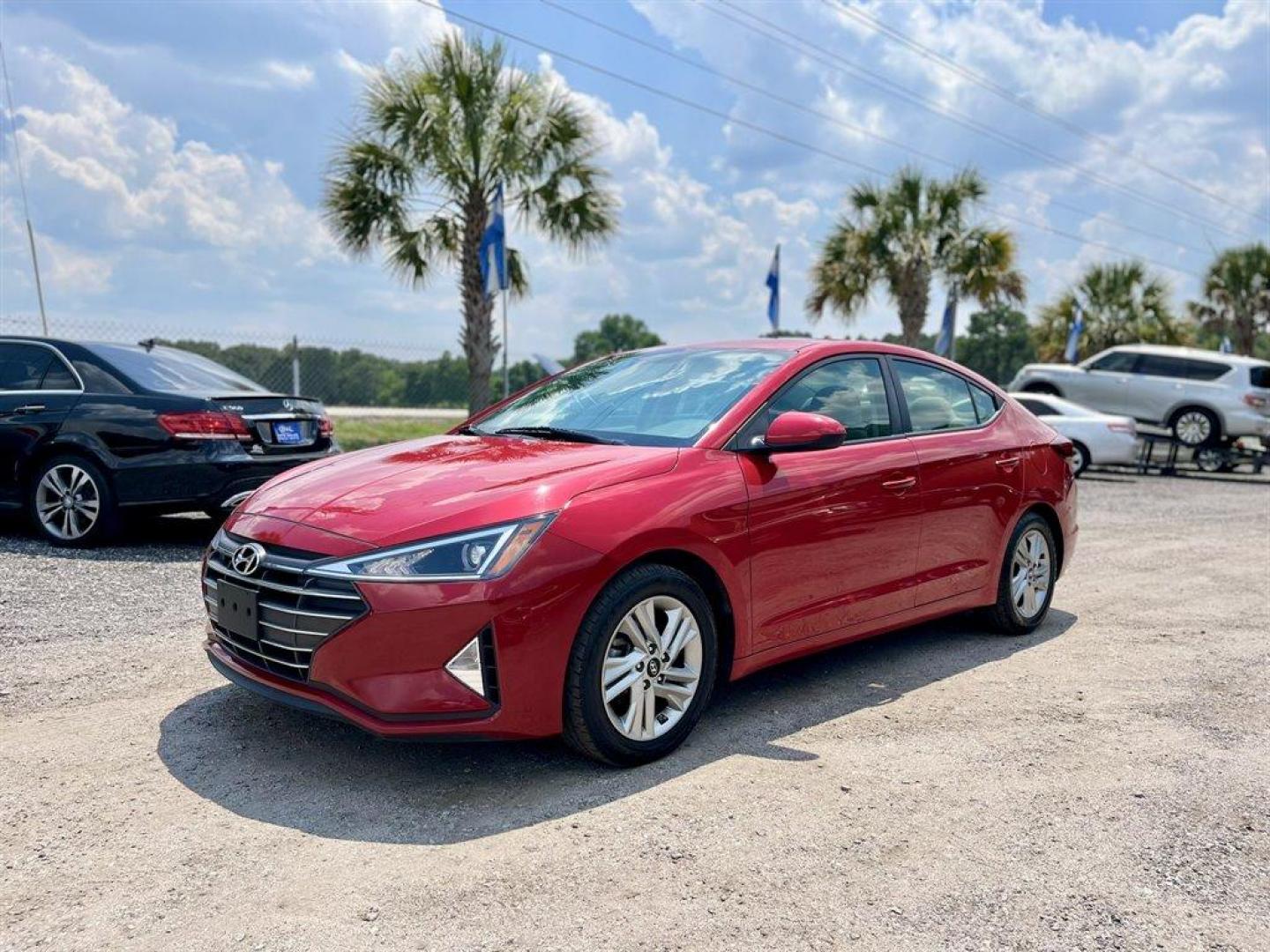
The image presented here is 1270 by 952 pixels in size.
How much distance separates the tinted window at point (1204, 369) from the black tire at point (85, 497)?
1798 cm

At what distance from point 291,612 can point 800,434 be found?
194 cm

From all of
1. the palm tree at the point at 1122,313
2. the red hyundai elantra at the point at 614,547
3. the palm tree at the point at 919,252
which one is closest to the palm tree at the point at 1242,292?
the palm tree at the point at 1122,313

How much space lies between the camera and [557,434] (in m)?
4.38

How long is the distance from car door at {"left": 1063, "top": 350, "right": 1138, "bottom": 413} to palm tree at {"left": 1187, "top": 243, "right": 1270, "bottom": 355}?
1988 centimetres

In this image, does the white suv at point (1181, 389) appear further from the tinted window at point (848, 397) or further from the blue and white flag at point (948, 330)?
the tinted window at point (848, 397)

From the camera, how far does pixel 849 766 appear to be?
3721 mm

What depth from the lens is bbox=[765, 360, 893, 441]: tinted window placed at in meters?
4.48

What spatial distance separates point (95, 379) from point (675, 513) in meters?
5.52

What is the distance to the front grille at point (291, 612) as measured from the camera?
3.29 metres

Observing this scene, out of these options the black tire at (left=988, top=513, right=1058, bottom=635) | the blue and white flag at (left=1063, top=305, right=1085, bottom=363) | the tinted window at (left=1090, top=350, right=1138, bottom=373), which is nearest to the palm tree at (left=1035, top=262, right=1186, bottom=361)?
the blue and white flag at (left=1063, top=305, right=1085, bottom=363)

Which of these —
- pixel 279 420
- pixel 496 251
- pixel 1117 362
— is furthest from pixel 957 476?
pixel 1117 362

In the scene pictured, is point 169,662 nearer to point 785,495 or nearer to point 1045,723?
point 785,495

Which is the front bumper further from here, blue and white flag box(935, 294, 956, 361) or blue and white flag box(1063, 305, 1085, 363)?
blue and white flag box(1063, 305, 1085, 363)

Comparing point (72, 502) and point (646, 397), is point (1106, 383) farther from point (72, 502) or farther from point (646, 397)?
point (72, 502)
